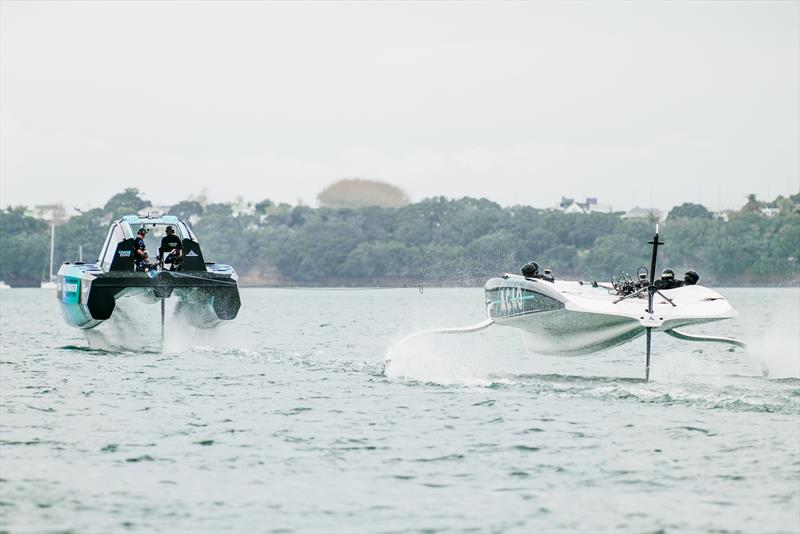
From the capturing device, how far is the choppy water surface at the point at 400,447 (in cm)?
1139

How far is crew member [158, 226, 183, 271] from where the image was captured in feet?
86.7

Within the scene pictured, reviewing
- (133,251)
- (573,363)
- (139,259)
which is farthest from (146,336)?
(573,363)

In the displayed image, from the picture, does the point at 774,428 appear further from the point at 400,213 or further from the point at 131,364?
the point at 400,213

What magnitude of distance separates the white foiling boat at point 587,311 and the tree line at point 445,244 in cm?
9995

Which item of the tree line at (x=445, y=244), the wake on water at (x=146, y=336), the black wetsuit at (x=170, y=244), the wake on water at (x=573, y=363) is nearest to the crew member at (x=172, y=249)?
the black wetsuit at (x=170, y=244)

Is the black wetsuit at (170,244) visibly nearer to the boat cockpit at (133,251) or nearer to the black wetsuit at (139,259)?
the boat cockpit at (133,251)

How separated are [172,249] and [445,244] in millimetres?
118537

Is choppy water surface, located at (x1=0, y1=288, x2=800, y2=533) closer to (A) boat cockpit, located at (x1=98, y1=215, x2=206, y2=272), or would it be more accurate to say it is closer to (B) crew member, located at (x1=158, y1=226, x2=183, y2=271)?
(A) boat cockpit, located at (x1=98, y1=215, x2=206, y2=272)

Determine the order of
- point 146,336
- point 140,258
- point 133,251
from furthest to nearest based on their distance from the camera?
point 146,336 → point 140,258 → point 133,251

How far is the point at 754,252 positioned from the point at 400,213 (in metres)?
40.3

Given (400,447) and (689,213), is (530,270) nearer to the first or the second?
(400,447)

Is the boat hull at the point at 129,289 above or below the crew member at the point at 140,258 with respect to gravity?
below

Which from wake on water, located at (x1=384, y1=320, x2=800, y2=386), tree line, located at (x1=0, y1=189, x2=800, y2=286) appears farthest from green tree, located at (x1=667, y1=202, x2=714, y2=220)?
wake on water, located at (x1=384, y1=320, x2=800, y2=386)

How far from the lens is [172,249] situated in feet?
87.7
